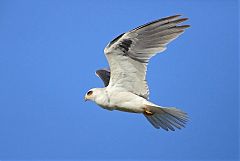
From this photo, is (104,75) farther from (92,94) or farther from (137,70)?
(137,70)

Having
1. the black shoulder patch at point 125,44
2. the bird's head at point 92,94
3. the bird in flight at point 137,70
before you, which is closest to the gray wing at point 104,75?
the bird's head at point 92,94

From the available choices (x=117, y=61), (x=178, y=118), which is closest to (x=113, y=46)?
(x=117, y=61)

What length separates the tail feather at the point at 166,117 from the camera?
9391 millimetres

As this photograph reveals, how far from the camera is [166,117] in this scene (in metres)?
9.67

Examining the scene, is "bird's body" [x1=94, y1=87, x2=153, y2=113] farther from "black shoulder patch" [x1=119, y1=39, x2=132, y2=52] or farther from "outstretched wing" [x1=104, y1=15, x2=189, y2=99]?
"black shoulder patch" [x1=119, y1=39, x2=132, y2=52]

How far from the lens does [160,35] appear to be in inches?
362

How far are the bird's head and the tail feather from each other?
0.90 m

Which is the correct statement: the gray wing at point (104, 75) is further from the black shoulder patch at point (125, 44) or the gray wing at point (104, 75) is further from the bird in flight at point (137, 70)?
the black shoulder patch at point (125, 44)

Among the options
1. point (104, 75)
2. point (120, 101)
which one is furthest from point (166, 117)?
point (104, 75)

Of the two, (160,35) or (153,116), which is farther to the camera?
(153,116)

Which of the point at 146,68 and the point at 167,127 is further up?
the point at 146,68

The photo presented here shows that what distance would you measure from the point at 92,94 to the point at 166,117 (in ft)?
4.28

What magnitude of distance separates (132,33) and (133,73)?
68 centimetres

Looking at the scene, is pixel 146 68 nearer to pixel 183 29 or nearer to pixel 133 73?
pixel 133 73
